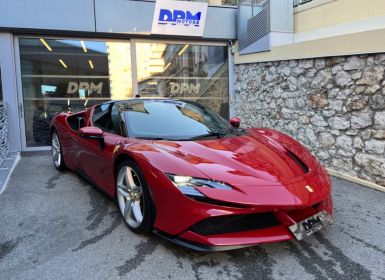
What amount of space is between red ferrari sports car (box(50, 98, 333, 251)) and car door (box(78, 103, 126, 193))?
0.04ft

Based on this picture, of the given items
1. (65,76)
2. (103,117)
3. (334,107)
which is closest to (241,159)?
(103,117)

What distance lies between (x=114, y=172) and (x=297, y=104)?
388cm

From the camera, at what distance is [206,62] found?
29.5 feet

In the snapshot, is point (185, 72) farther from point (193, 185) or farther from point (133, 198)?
point (193, 185)

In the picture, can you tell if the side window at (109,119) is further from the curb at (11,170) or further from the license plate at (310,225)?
the license plate at (310,225)

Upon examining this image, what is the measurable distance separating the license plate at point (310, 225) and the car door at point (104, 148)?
1823mm

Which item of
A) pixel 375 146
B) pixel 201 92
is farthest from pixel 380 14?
pixel 201 92

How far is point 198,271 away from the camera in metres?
2.58

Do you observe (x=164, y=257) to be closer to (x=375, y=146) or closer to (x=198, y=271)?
(x=198, y=271)

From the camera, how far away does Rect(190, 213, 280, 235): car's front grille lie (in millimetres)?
2535

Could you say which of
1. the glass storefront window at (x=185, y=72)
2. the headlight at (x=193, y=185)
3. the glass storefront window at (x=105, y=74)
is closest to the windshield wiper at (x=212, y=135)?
the headlight at (x=193, y=185)

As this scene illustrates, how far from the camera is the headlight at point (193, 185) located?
2.56 meters

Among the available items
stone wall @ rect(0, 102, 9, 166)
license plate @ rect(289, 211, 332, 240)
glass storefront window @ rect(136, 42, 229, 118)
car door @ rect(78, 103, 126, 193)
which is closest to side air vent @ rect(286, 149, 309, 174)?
license plate @ rect(289, 211, 332, 240)

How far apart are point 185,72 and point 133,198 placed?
6.25 m
